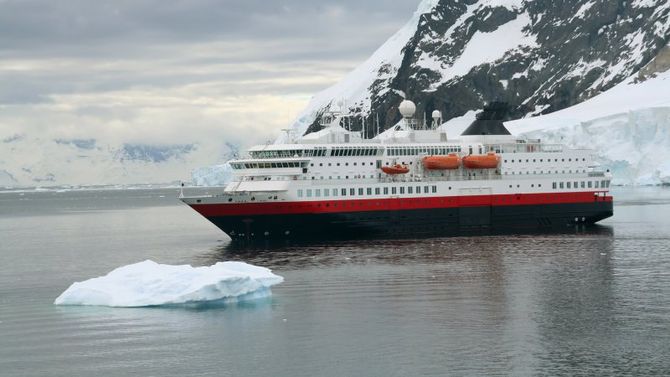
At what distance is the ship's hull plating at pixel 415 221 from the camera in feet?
211


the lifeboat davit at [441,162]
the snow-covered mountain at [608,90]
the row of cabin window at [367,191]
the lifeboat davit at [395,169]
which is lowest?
the row of cabin window at [367,191]

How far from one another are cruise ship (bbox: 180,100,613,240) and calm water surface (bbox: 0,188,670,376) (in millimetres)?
6191

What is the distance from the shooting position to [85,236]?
8188 centimetres

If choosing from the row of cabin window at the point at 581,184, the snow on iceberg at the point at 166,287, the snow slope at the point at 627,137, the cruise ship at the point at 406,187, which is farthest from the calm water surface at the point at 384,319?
the snow slope at the point at 627,137

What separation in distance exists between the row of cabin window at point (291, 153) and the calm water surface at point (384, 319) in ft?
29.7

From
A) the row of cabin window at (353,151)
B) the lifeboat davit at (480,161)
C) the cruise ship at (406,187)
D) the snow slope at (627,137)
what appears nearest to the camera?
the cruise ship at (406,187)

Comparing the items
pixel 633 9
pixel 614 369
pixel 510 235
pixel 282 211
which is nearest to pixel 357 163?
pixel 282 211

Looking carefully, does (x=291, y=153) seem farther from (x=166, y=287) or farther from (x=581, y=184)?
(x=166, y=287)

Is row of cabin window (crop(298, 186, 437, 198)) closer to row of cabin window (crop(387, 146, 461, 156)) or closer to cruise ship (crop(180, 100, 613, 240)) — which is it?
cruise ship (crop(180, 100, 613, 240))

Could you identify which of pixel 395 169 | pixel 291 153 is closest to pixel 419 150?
pixel 395 169

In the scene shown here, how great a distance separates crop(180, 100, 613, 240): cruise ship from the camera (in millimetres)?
64375

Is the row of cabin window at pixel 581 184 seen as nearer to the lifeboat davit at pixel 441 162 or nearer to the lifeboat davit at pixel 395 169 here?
the lifeboat davit at pixel 441 162

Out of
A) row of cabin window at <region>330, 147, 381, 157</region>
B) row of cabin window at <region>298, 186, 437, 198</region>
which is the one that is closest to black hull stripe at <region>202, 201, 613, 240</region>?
row of cabin window at <region>298, 186, 437, 198</region>

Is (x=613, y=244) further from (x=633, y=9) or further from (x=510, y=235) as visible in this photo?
(x=633, y=9)
